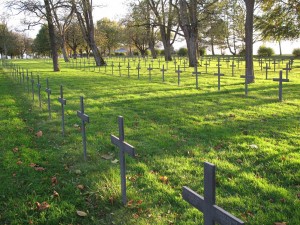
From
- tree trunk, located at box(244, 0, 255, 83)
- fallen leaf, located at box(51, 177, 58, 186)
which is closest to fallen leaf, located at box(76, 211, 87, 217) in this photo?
fallen leaf, located at box(51, 177, 58, 186)

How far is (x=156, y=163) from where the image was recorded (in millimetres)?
5863

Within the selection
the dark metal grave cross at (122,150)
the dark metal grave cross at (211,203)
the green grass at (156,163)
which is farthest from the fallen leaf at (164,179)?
the dark metal grave cross at (211,203)

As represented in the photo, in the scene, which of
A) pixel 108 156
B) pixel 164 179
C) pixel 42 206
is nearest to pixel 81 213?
pixel 42 206

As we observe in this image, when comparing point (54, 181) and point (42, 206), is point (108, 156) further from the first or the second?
point (42, 206)

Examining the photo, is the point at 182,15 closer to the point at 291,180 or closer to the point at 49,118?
the point at 49,118

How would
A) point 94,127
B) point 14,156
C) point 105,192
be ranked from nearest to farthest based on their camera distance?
point 105,192
point 14,156
point 94,127

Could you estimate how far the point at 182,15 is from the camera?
3347 cm

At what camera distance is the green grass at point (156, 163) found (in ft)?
13.8

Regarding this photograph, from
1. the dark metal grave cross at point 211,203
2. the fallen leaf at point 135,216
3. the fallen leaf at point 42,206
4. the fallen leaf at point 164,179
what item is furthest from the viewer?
the fallen leaf at point 164,179

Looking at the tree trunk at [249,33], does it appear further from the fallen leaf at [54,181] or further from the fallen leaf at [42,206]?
the fallen leaf at [42,206]

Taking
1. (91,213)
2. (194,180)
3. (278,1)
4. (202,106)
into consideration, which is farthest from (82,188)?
(278,1)


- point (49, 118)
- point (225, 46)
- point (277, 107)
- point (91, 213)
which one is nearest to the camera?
point (91, 213)

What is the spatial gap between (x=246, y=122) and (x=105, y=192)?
5088 mm

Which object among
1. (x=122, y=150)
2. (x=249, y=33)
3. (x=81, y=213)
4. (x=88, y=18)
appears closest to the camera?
(x=81, y=213)
